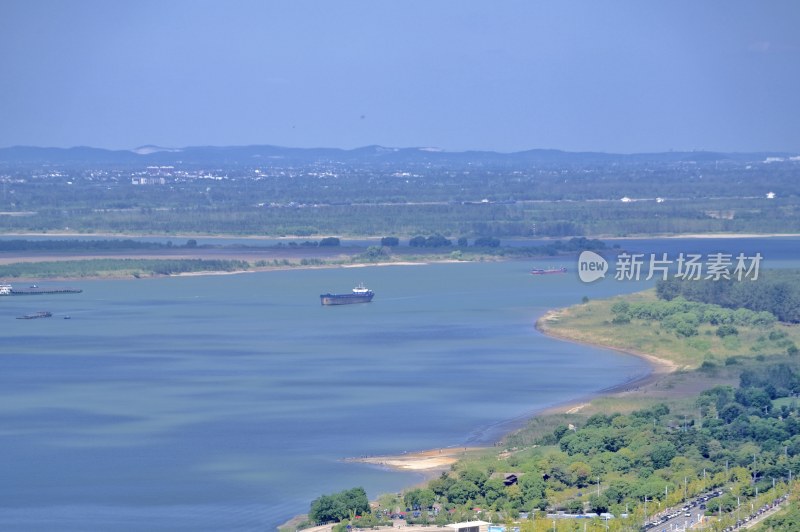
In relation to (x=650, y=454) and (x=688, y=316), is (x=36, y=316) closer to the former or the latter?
(x=688, y=316)

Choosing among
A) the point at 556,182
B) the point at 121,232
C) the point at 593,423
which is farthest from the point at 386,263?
the point at 556,182

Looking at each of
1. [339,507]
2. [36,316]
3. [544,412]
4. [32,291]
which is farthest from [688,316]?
[32,291]

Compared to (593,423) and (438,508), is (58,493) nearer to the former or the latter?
(438,508)

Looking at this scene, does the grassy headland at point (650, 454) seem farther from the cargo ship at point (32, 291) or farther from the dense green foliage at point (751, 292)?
the cargo ship at point (32, 291)

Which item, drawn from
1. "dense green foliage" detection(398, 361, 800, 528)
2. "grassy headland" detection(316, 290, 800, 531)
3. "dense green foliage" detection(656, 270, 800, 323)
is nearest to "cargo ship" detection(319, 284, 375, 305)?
"dense green foliage" detection(656, 270, 800, 323)

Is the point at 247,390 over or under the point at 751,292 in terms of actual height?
under
